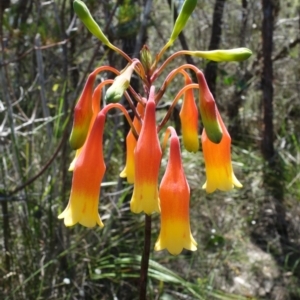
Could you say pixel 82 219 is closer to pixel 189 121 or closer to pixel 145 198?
pixel 145 198

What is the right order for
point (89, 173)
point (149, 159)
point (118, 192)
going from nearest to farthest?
point (149, 159), point (89, 173), point (118, 192)

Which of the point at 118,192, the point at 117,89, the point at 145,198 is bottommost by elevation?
the point at 118,192

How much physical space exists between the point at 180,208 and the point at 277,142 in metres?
5.05

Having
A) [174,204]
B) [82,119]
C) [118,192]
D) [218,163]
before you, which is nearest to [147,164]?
[174,204]

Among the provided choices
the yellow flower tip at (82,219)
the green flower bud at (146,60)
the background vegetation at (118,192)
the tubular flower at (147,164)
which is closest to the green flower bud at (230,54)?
the green flower bud at (146,60)

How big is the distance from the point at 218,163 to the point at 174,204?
0.99 feet

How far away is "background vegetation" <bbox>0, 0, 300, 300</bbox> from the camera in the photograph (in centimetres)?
355

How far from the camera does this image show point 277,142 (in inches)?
253

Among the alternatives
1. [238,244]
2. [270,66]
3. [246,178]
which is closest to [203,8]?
[270,66]

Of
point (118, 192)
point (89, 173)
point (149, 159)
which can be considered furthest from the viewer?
point (118, 192)

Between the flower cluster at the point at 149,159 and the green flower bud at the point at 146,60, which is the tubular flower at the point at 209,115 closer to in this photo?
the flower cluster at the point at 149,159

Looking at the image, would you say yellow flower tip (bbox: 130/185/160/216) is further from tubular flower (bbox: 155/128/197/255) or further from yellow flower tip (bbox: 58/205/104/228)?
yellow flower tip (bbox: 58/205/104/228)

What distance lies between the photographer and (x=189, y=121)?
1.87 m

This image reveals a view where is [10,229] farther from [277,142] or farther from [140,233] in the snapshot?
[277,142]
